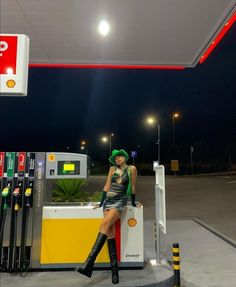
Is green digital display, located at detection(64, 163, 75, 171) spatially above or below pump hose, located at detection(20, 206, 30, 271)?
above

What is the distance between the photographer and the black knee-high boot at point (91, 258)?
4.65m

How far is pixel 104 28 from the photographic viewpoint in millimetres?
6832

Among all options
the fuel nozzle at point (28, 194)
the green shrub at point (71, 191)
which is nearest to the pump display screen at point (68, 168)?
the fuel nozzle at point (28, 194)

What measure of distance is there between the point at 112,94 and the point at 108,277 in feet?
167

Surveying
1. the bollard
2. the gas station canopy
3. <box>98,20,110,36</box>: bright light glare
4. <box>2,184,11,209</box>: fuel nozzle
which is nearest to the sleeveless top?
the bollard

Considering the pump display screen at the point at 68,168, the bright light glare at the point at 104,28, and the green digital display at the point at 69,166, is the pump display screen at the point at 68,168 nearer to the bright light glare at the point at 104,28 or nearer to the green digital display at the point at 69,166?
the green digital display at the point at 69,166

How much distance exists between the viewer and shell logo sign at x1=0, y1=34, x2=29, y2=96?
3.18 m

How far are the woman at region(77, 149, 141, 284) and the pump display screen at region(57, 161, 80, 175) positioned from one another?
0.58 meters

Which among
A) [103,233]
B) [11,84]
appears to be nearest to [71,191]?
[103,233]

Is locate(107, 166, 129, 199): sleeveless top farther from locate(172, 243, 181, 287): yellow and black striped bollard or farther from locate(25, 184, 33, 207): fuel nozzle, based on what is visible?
locate(25, 184, 33, 207): fuel nozzle

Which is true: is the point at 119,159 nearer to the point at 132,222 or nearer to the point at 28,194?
the point at 132,222

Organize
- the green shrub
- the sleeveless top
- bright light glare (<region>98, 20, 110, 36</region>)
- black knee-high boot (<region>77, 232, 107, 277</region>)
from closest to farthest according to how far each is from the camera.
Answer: black knee-high boot (<region>77, 232, 107, 277</region>) < the sleeveless top < bright light glare (<region>98, 20, 110, 36</region>) < the green shrub

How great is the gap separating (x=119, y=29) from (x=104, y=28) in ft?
1.00

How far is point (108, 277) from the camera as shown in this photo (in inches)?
192
